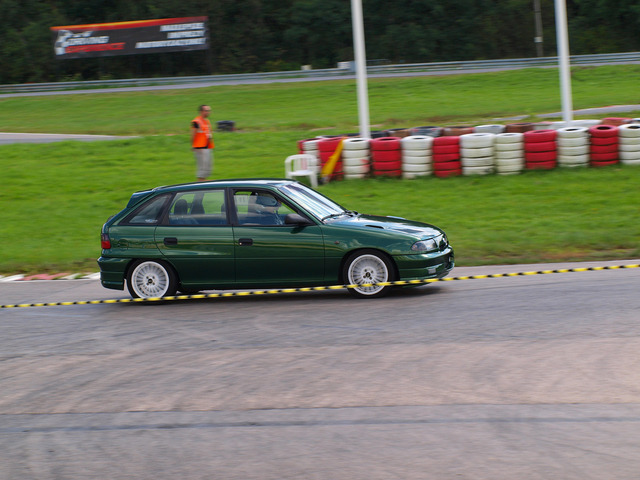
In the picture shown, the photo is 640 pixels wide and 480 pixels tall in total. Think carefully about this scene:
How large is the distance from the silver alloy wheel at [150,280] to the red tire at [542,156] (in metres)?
9.55

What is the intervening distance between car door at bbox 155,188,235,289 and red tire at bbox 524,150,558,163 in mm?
8970

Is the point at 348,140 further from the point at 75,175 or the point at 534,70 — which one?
the point at 534,70

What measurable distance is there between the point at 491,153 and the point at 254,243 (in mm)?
8823

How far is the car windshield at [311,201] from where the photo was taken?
9.76 meters

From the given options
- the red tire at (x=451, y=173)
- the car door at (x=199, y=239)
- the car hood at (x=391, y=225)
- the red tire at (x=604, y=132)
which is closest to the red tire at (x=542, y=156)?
the red tire at (x=604, y=132)

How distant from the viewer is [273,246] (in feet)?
31.2

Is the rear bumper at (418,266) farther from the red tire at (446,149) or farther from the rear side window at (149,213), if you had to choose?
the red tire at (446,149)

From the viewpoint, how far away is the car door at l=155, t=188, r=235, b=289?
9.68m

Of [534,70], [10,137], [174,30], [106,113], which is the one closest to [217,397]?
[10,137]

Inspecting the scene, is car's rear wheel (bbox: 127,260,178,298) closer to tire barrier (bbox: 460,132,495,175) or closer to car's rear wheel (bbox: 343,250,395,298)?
car's rear wheel (bbox: 343,250,395,298)

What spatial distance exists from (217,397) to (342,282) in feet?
11.5

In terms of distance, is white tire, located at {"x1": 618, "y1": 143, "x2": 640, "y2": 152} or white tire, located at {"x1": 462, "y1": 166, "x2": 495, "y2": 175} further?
white tire, located at {"x1": 462, "y1": 166, "x2": 495, "y2": 175}

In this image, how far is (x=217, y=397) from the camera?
6.10 metres

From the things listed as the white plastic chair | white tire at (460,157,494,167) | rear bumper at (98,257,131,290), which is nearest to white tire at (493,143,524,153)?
white tire at (460,157,494,167)
